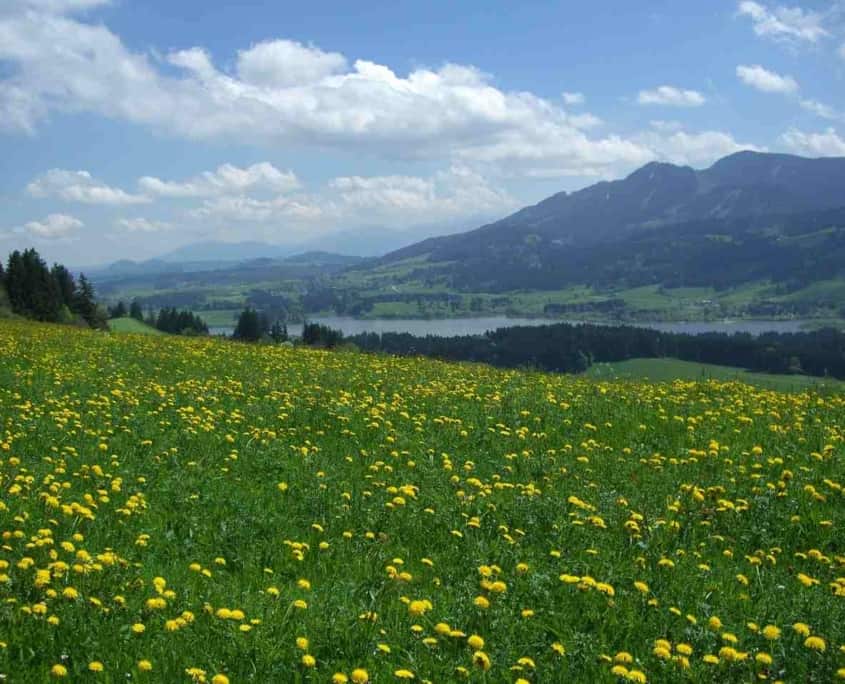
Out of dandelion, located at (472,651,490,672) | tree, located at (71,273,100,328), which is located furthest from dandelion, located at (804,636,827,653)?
tree, located at (71,273,100,328)

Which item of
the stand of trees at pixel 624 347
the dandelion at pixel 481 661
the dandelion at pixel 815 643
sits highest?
the dandelion at pixel 481 661

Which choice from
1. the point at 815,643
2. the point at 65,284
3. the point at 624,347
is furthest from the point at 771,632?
the point at 624,347

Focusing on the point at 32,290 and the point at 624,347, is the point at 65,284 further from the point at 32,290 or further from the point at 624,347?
the point at 624,347

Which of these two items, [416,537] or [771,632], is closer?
[771,632]

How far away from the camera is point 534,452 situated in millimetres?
10344

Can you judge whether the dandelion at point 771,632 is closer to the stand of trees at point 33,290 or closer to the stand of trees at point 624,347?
the stand of trees at point 33,290

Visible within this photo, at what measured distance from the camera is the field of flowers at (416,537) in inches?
198

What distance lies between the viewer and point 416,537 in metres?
7.47

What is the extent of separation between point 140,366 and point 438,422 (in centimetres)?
934

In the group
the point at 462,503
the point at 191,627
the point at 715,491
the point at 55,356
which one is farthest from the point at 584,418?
the point at 55,356

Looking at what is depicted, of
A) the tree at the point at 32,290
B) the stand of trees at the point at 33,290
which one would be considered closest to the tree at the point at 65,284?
the stand of trees at the point at 33,290

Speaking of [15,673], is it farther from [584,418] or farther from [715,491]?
[584,418]

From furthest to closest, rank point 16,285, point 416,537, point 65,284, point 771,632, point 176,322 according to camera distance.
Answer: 1. point 176,322
2. point 65,284
3. point 16,285
4. point 416,537
5. point 771,632

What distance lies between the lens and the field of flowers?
5.03 m
